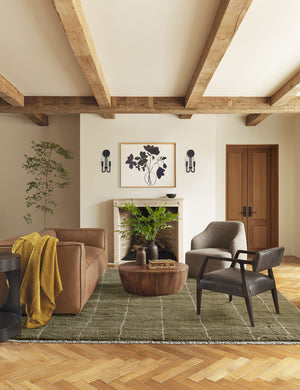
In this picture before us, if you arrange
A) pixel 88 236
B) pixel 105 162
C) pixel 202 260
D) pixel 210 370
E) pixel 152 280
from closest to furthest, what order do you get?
1. pixel 210 370
2. pixel 152 280
3. pixel 202 260
4. pixel 88 236
5. pixel 105 162

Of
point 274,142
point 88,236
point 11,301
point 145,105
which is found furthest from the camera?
point 274,142

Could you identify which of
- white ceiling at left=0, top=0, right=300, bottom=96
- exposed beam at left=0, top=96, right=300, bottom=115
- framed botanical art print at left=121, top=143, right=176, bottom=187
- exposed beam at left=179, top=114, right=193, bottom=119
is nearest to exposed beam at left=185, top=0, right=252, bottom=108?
white ceiling at left=0, top=0, right=300, bottom=96

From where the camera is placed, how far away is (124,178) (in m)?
6.41

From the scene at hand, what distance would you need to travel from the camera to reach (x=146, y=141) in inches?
253

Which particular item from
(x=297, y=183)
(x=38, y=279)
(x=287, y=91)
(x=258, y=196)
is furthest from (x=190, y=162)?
(x=38, y=279)

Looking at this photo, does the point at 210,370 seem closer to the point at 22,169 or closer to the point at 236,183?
the point at 236,183

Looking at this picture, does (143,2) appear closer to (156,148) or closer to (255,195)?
(156,148)

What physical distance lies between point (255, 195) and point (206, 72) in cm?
389

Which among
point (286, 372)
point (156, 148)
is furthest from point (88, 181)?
point (286, 372)

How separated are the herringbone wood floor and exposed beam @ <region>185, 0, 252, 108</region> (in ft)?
8.42

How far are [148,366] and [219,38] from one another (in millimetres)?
2808

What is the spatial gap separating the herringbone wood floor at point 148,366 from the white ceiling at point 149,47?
2.73m

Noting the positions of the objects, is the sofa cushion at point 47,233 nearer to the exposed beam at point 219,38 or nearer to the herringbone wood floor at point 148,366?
the herringbone wood floor at point 148,366

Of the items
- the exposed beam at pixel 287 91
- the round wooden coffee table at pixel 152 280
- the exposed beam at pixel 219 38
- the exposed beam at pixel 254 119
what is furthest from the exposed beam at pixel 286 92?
the round wooden coffee table at pixel 152 280
